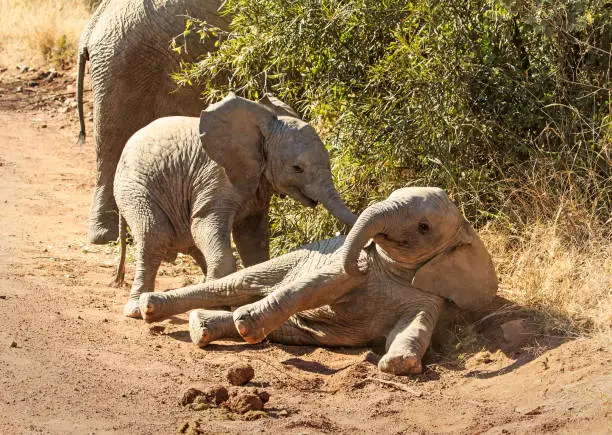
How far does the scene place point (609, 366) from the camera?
530 centimetres

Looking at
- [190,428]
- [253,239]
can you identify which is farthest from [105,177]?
[190,428]

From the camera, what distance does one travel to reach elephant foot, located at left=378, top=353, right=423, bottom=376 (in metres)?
5.66

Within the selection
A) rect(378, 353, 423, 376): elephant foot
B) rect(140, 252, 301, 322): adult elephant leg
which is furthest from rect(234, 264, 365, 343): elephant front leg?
rect(378, 353, 423, 376): elephant foot

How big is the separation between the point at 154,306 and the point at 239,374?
3.89 feet

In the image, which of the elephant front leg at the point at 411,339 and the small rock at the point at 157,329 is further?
the small rock at the point at 157,329

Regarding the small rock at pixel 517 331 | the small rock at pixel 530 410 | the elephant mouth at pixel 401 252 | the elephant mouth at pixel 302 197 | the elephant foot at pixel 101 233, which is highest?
the elephant mouth at pixel 302 197

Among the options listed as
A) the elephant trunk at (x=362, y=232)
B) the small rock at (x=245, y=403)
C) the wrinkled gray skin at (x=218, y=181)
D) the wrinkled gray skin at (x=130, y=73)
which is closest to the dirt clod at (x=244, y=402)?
the small rock at (x=245, y=403)

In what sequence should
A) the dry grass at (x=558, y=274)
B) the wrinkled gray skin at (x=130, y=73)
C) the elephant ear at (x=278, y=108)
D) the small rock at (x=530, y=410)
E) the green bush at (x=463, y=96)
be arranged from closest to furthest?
the small rock at (x=530, y=410) → the dry grass at (x=558, y=274) → the elephant ear at (x=278, y=108) → the green bush at (x=463, y=96) → the wrinkled gray skin at (x=130, y=73)

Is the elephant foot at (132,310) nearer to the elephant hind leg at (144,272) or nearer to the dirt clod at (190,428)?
the elephant hind leg at (144,272)

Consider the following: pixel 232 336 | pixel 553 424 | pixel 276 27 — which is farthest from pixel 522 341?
pixel 276 27

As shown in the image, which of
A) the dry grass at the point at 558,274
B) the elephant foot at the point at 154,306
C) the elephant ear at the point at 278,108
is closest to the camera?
the dry grass at the point at 558,274

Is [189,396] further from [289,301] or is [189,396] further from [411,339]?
[411,339]

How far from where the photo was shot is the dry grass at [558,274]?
19.5ft

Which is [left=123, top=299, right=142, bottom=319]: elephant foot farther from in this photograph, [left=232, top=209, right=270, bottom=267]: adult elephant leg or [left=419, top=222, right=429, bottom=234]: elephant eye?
[left=419, top=222, right=429, bottom=234]: elephant eye
